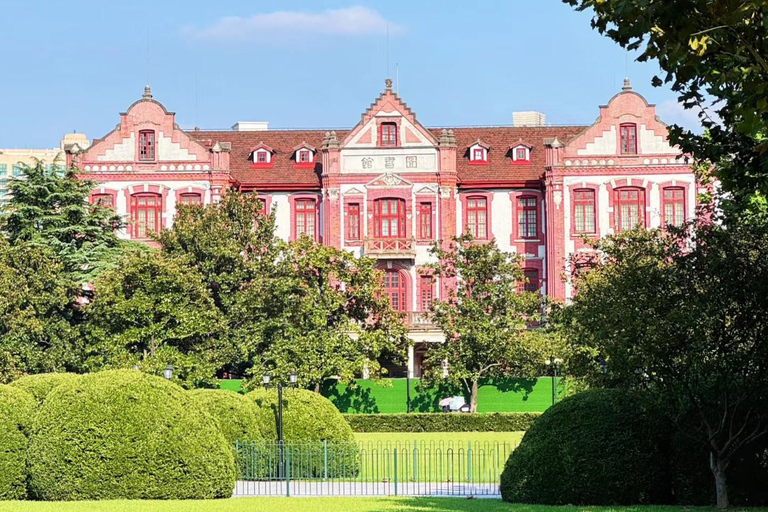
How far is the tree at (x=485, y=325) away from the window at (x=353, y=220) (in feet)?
22.6

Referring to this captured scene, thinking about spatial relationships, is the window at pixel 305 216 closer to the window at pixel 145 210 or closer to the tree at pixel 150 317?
the window at pixel 145 210

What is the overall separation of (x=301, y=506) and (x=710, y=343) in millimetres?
7064

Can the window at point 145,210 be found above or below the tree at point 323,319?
above

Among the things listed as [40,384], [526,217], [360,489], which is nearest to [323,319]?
[526,217]

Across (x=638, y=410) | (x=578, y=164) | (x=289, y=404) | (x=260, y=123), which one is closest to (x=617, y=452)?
(x=638, y=410)

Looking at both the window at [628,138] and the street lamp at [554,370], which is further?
the window at [628,138]

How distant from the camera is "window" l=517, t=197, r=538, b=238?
56219mm

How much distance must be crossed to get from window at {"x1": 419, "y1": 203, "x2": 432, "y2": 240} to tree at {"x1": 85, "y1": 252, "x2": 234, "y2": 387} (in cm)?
1296

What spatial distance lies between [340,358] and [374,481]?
695 inches

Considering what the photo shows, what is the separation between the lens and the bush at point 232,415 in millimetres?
27641

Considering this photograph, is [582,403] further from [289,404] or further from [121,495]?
[289,404]

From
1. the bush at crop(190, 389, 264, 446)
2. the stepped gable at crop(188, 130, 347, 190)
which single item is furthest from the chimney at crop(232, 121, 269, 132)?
the bush at crop(190, 389, 264, 446)

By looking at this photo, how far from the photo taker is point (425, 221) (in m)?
55.4

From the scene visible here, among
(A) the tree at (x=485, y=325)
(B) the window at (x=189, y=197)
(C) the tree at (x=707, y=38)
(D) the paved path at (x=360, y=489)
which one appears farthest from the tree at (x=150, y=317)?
(C) the tree at (x=707, y=38)
